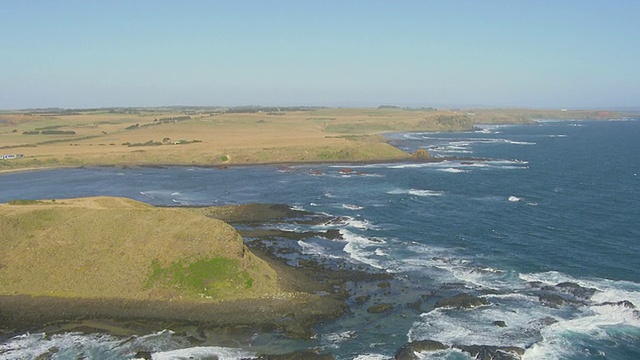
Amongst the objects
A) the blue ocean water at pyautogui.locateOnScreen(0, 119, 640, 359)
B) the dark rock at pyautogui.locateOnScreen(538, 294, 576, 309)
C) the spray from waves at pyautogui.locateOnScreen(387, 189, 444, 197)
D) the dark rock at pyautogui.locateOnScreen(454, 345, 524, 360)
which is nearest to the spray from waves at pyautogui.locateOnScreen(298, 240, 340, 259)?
the blue ocean water at pyautogui.locateOnScreen(0, 119, 640, 359)

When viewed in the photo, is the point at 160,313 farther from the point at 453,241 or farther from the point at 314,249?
the point at 453,241

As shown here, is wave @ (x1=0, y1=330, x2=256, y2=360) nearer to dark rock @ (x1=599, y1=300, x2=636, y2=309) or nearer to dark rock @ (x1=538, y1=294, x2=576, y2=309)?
dark rock @ (x1=538, y1=294, x2=576, y2=309)

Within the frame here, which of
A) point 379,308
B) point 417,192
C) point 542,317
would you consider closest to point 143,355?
point 379,308

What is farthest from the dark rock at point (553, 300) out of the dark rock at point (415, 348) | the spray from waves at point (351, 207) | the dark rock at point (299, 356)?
the spray from waves at point (351, 207)

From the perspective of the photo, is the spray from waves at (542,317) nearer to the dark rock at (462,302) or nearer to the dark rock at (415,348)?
the dark rock at (462,302)

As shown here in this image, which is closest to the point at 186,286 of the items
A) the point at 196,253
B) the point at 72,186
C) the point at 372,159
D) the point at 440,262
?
the point at 196,253

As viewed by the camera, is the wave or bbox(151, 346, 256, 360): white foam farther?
the wave
